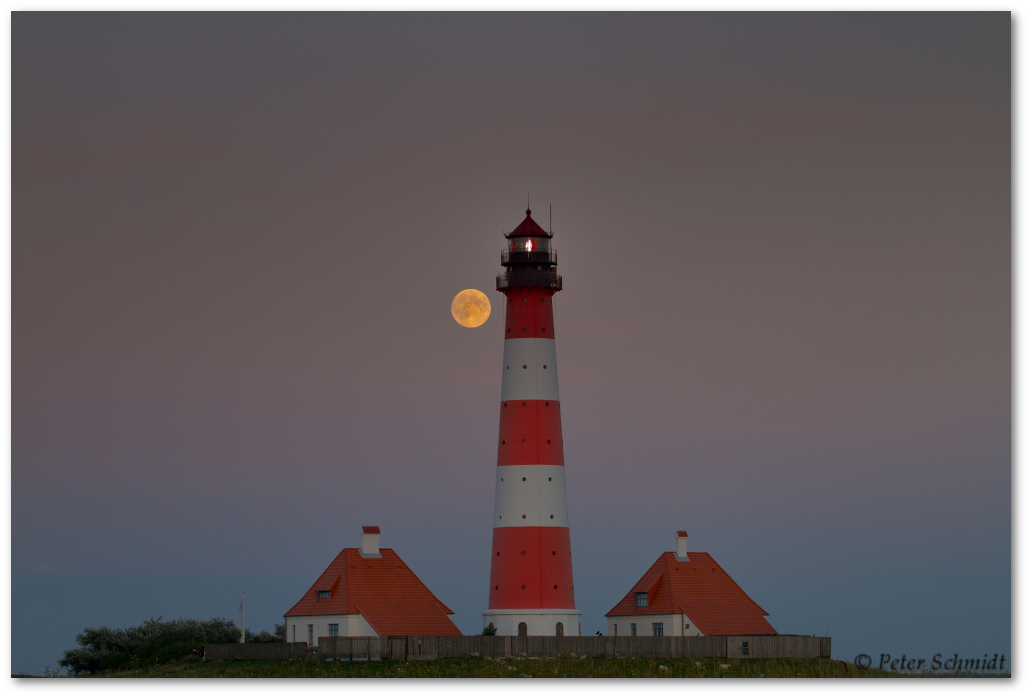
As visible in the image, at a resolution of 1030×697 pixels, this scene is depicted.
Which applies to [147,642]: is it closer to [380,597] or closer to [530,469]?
[380,597]

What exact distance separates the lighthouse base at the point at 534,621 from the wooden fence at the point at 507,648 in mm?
3614

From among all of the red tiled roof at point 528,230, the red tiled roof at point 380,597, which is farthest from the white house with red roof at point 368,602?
the red tiled roof at point 528,230

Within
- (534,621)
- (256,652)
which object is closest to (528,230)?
(534,621)

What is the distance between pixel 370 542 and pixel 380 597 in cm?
239

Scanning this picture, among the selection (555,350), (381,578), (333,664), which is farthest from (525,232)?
(333,664)

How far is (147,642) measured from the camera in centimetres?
5559

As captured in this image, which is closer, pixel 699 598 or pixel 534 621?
pixel 534 621

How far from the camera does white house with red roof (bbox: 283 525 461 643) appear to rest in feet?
179

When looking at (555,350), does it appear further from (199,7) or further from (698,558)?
(199,7)

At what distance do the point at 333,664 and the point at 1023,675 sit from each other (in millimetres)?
19018

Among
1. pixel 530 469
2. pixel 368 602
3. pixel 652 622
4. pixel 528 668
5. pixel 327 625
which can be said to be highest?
pixel 530 469

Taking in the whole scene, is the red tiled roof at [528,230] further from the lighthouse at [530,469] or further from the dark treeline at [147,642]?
the dark treeline at [147,642]

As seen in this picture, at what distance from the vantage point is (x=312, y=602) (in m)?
55.8

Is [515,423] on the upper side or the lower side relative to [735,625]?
upper
